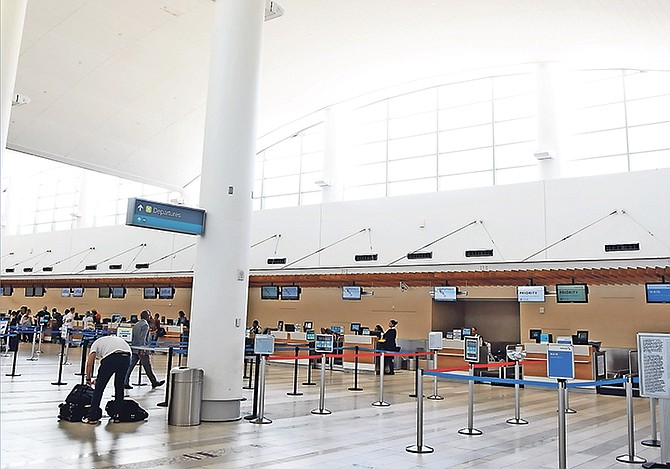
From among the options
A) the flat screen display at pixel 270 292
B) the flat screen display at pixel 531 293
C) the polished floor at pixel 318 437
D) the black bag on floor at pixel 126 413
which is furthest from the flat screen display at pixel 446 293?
the black bag on floor at pixel 126 413

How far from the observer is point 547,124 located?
17.9 m

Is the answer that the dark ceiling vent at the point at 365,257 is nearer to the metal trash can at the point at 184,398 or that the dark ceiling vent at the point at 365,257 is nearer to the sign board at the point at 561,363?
the metal trash can at the point at 184,398

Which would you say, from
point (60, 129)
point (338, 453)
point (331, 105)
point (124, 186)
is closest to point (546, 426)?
point (338, 453)

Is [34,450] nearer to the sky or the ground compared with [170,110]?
nearer to the ground

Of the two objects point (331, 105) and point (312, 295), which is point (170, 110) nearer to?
point (331, 105)

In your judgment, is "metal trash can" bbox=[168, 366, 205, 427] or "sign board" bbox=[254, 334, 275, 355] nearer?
"metal trash can" bbox=[168, 366, 205, 427]

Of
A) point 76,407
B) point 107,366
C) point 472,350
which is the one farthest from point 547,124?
point 76,407

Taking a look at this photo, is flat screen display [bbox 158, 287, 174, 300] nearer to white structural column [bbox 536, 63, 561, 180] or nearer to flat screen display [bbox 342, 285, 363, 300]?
flat screen display [bbox 342, 285, 363, 300]

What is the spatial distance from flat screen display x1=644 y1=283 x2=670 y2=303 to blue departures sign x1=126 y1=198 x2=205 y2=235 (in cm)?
1080

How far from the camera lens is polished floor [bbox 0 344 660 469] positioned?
19.8ft

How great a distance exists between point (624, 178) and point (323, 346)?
29.4 feet

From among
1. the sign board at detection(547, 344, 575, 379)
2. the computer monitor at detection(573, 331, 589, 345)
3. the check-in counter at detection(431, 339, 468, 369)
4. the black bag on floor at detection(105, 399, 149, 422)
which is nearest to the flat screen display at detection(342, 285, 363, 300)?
the check-in counter at detection(431, 339, 468, 369)

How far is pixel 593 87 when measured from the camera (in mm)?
18797

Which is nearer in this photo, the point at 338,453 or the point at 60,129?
the point at 338,453
